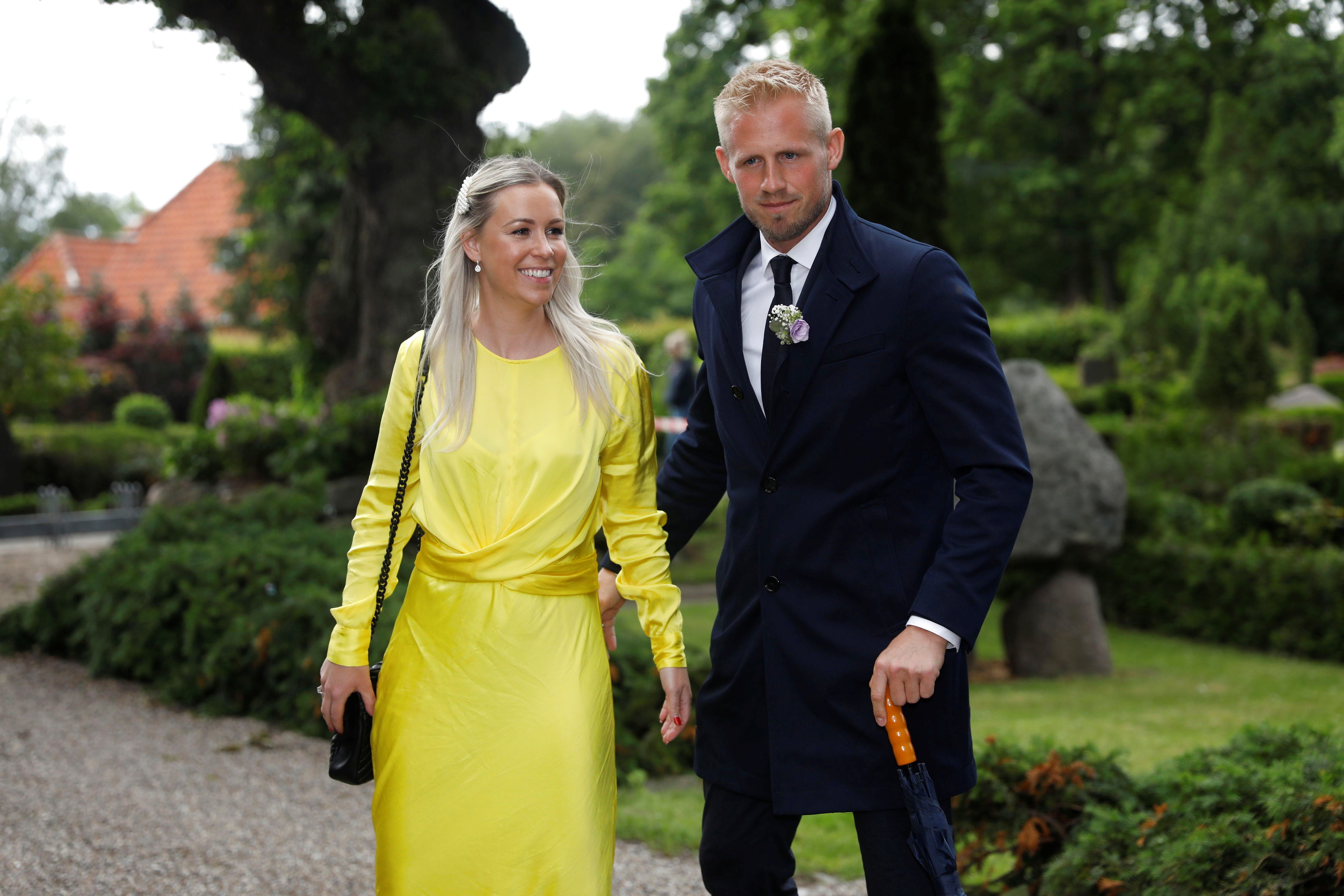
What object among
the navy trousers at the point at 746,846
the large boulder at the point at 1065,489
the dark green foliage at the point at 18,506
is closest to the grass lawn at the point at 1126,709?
the large boulder at the point at 1065,489

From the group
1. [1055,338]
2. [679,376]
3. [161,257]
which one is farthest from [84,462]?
[1055,338]

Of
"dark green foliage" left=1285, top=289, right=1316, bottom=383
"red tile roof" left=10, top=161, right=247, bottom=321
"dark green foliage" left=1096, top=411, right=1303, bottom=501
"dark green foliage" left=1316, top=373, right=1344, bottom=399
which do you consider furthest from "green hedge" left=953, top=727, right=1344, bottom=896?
"red tile roof" left=10, top=161, right=247, bottom=321

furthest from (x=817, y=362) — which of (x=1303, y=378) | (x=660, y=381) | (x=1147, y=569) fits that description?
(x=1303, y=378)

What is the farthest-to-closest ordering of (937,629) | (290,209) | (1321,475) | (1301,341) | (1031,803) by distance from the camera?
1. (1301,341)
2. (290,209)
3. (1321,475)
4. (1031,803)
5. (937,629)

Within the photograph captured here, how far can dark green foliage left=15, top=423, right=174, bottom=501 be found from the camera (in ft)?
58.0

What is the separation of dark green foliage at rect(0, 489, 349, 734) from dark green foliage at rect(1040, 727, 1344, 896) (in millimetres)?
3724

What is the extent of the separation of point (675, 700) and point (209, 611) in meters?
4.70

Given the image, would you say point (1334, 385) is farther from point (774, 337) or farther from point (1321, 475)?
point (774, 337)

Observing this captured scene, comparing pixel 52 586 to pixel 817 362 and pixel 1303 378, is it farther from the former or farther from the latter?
pixel 1303 378

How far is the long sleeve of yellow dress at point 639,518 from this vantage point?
2.69 m

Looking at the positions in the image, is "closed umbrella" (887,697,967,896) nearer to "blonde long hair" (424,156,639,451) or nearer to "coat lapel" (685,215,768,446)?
"coat lapel" (685,215,768,446)

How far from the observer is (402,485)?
2625mm

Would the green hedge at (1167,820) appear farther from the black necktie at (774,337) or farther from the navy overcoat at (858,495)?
the black necktie at (774,337)

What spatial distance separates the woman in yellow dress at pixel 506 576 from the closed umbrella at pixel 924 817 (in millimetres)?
541
